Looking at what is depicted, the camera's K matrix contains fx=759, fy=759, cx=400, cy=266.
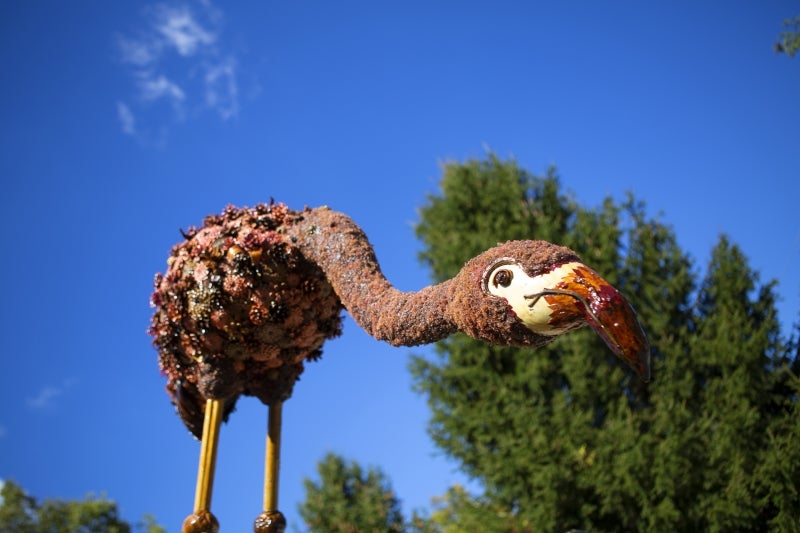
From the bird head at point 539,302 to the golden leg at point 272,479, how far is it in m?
2.13

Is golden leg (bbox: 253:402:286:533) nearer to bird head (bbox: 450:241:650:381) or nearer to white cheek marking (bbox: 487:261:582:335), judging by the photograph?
bird head (bbox: 450:241:650:381)

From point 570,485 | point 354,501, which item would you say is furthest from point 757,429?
point 354,501

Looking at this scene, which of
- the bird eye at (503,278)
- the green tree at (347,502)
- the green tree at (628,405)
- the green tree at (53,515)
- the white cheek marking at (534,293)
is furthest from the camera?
the green tree at (53,515)

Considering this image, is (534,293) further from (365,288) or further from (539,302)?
(365,288)

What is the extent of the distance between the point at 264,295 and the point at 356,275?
62cm

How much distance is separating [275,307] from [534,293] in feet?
5.87

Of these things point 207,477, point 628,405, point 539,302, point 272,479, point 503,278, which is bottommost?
point 539,302

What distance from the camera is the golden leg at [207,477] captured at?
3957mm

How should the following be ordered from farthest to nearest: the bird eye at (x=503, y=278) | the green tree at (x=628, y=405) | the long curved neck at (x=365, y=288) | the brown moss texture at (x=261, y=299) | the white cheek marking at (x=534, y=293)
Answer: the green tree at (x=628, y=405), the brown moss texture at (x=261, y=299), the long curved neck at (x=365, y=288), the bird eye at (x=503, y=278), the white cheek marking at (x=534, y=293)

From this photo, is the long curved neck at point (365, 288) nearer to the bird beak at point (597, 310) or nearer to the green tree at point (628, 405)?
the bird beak at point (597, 310)

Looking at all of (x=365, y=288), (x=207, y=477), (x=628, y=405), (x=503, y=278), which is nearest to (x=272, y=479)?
(x=207, y=477)

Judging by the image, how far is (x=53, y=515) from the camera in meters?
15.5

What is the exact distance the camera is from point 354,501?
12383 millimetres

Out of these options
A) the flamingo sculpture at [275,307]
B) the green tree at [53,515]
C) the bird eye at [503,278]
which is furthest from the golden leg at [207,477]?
the green tree at [53,515]
